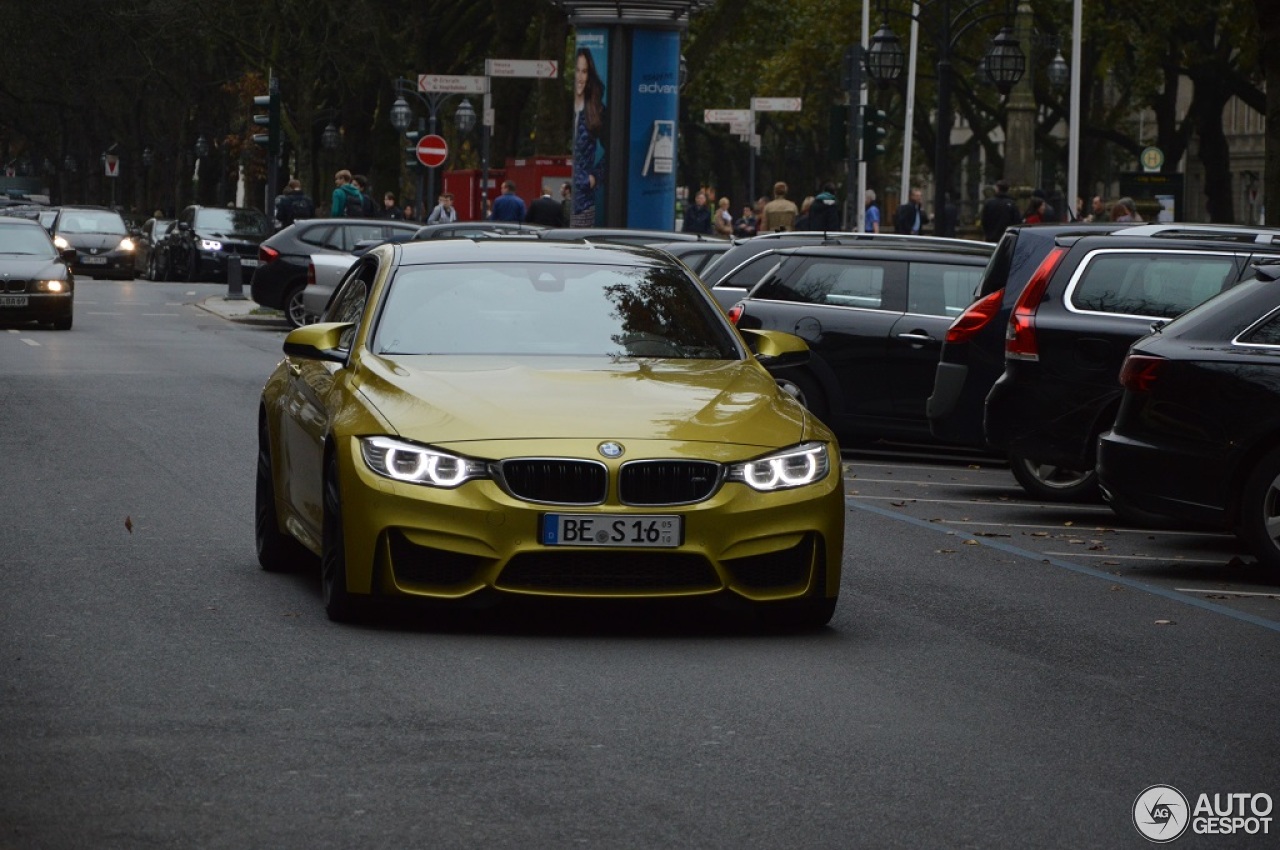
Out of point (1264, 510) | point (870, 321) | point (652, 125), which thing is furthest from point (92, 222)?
point (1264, 510)

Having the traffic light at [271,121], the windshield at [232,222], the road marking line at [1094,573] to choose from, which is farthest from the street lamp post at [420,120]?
the road marking line at [1094,573]

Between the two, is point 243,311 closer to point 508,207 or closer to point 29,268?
point 508,207

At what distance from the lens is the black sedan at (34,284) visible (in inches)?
1227

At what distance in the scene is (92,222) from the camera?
175ft

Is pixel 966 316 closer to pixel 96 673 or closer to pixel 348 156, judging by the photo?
pixel 96 673

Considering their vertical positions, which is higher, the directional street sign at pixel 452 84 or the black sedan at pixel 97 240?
the directional street sign at pixel 452 84

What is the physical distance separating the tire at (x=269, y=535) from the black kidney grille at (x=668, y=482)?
2.26 meters

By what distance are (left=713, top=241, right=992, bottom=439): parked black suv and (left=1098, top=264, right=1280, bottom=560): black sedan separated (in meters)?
5.69

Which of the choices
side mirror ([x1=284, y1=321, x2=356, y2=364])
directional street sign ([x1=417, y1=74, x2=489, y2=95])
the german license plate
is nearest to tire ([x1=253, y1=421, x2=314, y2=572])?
Answer: side mirror ([x1=284, y1=321, x2=356, y2=364])

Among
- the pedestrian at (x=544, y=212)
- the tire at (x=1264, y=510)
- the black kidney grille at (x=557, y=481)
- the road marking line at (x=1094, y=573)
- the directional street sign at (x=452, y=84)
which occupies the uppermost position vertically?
the directional street sign at (x=452, y=84)

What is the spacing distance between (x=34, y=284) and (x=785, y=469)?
23819 millimetres

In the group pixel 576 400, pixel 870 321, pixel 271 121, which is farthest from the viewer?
pixel 271 121

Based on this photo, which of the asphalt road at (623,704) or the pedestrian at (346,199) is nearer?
the asphalt road at (623,704)

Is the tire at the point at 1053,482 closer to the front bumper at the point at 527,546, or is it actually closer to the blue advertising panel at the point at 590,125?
the front bumper at the point at 527,546
